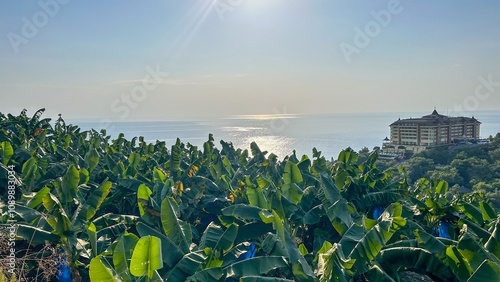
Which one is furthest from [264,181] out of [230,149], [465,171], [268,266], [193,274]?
[465,171]

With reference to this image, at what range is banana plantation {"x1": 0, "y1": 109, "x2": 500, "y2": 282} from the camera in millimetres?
5953

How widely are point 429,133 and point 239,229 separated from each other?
10554 cm

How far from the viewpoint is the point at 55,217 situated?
6953mm

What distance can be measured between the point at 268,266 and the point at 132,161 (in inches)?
292

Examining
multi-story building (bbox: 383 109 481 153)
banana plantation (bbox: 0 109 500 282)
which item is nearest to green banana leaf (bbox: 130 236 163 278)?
banana plantation (bbox: 0 109 500 282)

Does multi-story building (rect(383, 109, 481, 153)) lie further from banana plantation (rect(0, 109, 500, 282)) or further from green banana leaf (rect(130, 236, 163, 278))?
green banana leaf (rect(130, 236, 163, 278))

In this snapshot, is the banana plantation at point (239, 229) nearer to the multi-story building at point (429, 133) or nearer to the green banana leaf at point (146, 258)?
the green banana leaf at point (146, 258)

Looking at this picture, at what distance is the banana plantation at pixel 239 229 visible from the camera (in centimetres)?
595

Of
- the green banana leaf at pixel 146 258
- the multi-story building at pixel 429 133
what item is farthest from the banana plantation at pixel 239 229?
the multi-story building at pixel 429 133

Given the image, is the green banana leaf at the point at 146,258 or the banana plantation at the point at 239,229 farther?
the banana plantation at the point at 239,229

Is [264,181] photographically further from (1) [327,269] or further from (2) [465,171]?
(2) [465,171]

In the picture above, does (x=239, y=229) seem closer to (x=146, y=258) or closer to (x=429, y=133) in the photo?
(x=146, y=258)

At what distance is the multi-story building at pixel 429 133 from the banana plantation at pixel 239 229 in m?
93.6

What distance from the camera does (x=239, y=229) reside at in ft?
25.7
